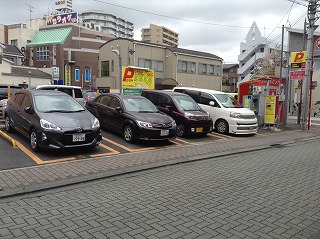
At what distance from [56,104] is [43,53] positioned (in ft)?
181

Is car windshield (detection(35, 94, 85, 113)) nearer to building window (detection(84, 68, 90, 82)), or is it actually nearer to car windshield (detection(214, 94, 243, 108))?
car windshield (detection(214, 94, 243, 108))

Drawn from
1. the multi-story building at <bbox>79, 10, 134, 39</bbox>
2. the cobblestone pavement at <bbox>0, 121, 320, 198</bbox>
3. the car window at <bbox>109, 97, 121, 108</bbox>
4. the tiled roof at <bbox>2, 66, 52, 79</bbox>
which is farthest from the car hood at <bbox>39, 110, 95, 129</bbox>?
the multi-story building at <bbox>79, 10, 134, 39</bbox>

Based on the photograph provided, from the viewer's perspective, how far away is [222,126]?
1273 cm

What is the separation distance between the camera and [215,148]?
9.65 meters

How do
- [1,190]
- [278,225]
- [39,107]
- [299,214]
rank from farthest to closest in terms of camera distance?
[39,107], [1,190], [299,214], [278,225]

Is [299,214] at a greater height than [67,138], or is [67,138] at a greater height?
[67,138]

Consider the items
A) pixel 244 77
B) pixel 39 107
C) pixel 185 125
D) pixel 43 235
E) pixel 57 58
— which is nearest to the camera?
pixel 43 235

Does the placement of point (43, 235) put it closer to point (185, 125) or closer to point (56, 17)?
point (185, 125)

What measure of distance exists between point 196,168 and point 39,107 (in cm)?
446

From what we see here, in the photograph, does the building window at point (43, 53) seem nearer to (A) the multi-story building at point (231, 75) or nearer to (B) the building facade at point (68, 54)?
(B) the building facade at point (68, 54)

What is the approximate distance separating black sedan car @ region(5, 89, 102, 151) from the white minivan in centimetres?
641

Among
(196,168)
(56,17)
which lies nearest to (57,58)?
(56,17)

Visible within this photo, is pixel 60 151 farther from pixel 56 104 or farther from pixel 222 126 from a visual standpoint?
pixel 222 126

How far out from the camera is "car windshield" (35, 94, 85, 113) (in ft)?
25.9
